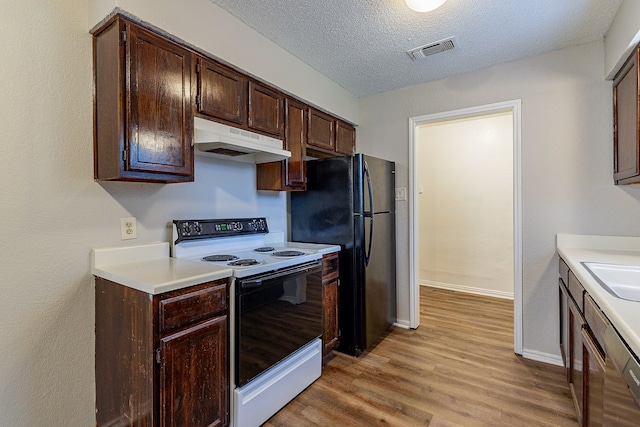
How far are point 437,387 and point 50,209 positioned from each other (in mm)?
2477

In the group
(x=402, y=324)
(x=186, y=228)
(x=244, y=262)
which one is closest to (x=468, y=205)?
(x=402, y=324)

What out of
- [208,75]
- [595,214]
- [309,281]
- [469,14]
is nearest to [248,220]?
[309,281]

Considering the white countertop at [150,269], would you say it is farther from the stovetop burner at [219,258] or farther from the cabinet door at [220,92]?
the cabinet door at [220,92]

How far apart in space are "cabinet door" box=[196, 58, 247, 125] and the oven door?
105 cm

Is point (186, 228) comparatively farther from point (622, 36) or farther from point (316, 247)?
point (622, 36)

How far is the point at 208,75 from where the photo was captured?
186 centimetres

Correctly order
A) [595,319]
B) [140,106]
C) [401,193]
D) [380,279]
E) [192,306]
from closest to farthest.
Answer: [595,319] < [192,306] < [140,106] < [380,279] < [401,193]

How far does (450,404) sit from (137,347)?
178 cm

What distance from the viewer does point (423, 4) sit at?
1.68m

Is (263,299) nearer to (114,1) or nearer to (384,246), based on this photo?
(384,246)

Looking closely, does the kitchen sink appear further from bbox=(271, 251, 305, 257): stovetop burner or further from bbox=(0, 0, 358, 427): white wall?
bbox=(0, 0, 358, 427): white wall

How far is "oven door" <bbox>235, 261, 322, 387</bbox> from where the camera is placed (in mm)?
1612

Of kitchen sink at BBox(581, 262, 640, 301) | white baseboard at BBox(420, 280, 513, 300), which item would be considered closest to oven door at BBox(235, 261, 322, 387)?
kitchen sink at BBox(581, 262, 640, 301)

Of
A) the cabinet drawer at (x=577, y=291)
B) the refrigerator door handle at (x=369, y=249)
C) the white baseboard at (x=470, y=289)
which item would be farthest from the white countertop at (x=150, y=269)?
the white baseboard at (x=470, y=289)
